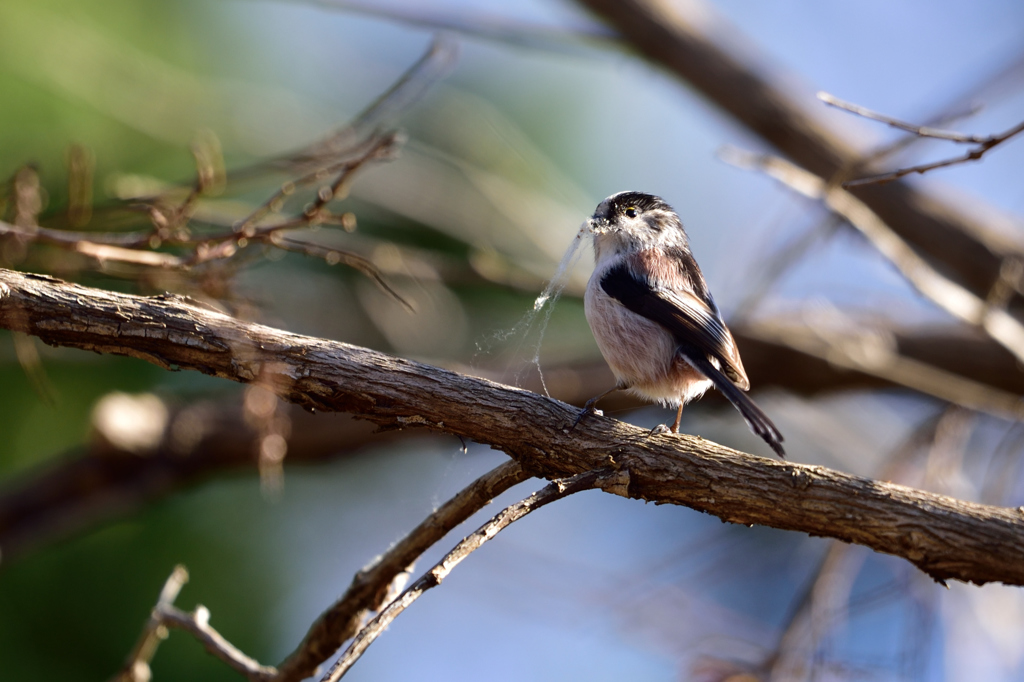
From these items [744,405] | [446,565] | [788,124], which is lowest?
[446,565]

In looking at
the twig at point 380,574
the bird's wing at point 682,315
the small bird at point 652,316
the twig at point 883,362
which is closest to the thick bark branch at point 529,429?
the twig at point 380,574

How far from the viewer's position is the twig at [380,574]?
2271mm

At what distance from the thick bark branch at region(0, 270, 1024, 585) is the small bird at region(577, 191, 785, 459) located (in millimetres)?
482

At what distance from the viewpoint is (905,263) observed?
13.0 feet

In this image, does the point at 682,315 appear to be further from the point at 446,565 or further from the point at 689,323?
the point at 446,565

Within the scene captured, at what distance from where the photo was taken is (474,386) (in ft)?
7.52

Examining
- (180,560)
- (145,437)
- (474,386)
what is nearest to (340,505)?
(180,560)

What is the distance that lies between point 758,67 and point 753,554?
3861mm

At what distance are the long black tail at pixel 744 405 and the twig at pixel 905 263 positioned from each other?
1.05 metres

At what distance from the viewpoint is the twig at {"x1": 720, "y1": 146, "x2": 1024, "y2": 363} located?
3.51 metres

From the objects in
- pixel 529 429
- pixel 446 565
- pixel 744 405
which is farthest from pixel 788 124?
pixel 446 565

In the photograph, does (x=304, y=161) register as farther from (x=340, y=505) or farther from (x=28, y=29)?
(x=340, y=505)

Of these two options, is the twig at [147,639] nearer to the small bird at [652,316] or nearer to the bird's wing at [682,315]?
the small bird at [652,316]

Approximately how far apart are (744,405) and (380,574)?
1299 millimetres
